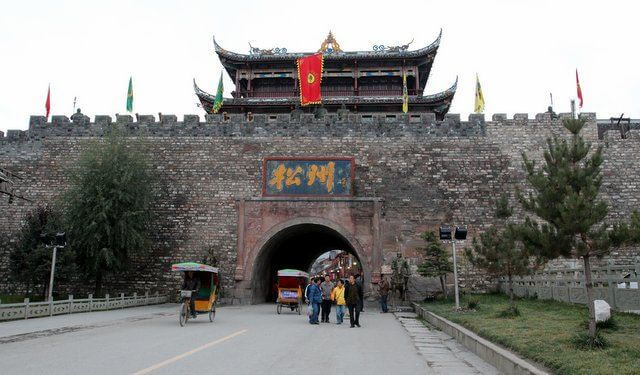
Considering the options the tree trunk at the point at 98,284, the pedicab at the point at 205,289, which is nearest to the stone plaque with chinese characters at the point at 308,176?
the tree trunk at the point at 98,284

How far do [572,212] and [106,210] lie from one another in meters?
14.2

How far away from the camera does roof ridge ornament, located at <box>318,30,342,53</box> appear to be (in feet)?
95.5

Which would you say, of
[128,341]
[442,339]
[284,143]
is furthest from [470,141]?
[128,341]

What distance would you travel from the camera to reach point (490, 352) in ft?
→ 20.3

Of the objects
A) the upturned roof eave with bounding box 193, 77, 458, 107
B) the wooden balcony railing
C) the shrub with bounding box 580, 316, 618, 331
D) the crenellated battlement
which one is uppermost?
the wooden balcony railing

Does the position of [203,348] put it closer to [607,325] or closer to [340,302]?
[340,302]

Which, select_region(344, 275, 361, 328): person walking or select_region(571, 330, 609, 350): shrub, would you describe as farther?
select_region(344, 275, 361, 328): person walking

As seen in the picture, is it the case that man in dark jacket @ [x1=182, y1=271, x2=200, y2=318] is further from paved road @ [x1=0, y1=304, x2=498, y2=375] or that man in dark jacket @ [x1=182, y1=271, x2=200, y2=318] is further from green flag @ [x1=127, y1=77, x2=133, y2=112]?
green flag @ [x1=127, y1=77, x2=133, y2=112]

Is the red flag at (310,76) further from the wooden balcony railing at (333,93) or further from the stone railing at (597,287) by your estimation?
the stone railing at (597,287)

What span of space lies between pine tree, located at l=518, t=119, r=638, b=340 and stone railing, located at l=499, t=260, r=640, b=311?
10.4 feet

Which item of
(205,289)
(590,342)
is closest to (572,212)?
(590,342)

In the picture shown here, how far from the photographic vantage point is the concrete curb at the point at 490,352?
487cm

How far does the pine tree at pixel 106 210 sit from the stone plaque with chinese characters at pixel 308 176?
14.4ft

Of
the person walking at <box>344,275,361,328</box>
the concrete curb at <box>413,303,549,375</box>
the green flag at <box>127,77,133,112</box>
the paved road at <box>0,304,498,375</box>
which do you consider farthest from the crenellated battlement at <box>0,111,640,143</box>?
the concrete curb at <box>413,303,549,375</box>
